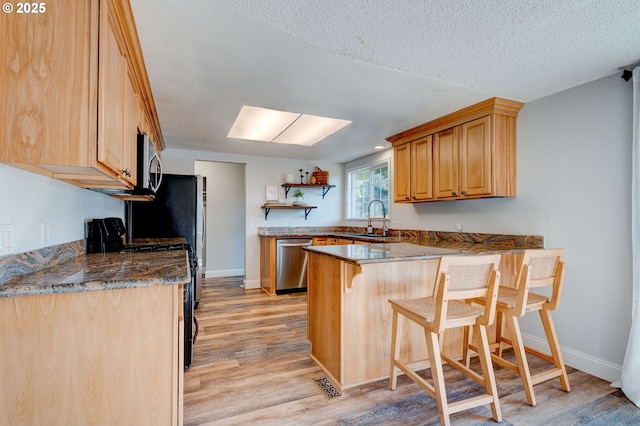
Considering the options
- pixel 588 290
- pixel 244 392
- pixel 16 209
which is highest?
pixel 16 209

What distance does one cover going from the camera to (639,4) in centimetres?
146

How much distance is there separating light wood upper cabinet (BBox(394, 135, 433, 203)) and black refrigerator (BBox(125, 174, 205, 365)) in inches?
98.1

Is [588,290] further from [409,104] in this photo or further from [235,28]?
[235,28]

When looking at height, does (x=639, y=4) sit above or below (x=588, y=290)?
above

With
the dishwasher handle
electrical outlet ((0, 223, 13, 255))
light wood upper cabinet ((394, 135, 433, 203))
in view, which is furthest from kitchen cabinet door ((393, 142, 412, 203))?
electrical outlet ((0, 223, 13, 255))

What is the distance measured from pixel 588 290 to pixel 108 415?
10.0 feet

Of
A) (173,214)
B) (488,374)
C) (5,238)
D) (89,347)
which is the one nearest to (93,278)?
(89,347)

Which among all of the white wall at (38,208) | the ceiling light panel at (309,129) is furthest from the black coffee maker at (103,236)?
the ceiling light panel at (309,129)

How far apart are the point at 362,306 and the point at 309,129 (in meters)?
2.25

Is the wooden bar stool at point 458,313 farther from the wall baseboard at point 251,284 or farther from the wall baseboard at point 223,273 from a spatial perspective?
the wall baseboard at point 223,273

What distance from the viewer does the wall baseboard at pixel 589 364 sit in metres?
2.15

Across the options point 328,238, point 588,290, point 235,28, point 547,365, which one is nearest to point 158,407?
point 235,28

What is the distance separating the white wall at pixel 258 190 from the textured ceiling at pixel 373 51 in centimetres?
176

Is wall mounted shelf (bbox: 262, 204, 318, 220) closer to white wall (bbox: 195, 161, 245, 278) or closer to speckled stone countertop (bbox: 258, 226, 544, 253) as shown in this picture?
speckled stone countertop (bbox: 258, 226, 544, 253)
